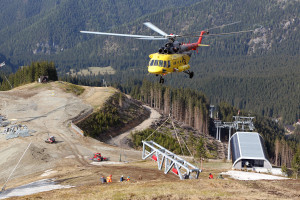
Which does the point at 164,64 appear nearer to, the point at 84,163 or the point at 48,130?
the point at 84,163

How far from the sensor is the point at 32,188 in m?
51.8

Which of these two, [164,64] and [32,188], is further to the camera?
[32,188]

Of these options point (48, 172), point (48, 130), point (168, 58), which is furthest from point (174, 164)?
point (48, 130)

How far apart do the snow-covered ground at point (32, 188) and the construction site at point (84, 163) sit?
0.46ft

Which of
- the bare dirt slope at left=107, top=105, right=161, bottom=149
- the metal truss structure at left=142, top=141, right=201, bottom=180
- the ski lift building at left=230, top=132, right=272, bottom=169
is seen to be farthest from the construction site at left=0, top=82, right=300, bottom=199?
the ski lift building at left=230, top=132, right=272, bottom=169

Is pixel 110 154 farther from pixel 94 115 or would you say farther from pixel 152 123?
pixel 152 123

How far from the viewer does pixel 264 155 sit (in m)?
81.6

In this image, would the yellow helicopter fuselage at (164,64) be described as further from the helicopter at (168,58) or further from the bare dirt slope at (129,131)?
the bare dirt slope at (129,131)

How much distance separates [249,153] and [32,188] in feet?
157

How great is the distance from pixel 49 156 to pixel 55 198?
3123 cm

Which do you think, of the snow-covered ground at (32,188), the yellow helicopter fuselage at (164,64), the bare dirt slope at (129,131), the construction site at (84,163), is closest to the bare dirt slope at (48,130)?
the construction site at (84,163)

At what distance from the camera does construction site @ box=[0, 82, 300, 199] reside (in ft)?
141

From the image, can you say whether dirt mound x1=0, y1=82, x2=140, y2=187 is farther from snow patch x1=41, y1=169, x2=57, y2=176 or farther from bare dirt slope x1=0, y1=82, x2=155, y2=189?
snow patch x1=41, y1=169, x2=57, y2=176

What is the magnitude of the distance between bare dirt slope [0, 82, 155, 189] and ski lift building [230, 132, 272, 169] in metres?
21.0
